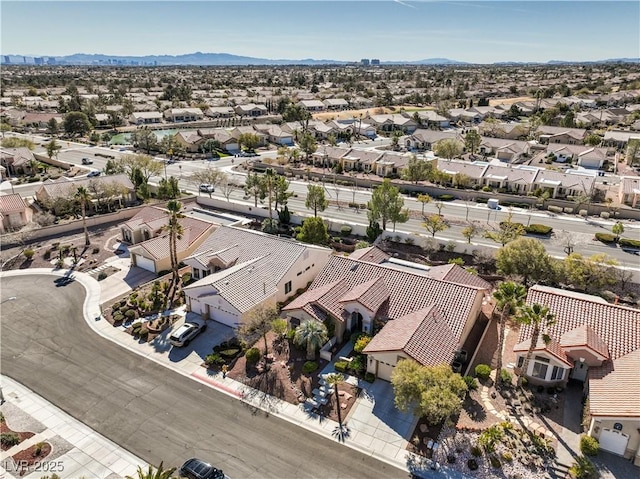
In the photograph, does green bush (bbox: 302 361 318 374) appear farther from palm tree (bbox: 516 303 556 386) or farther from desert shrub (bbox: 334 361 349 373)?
palm tree (bbox: 516 303 556 386)

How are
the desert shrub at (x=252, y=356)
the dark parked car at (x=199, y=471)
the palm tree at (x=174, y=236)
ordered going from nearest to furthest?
the dark parked car at (x=199, y=471), the desert shrub at (x=252, y=356), the palm tree at (x=174, y=236)

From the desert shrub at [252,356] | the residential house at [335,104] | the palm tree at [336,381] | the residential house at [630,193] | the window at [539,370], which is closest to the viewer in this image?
the palm tree at [336,381]

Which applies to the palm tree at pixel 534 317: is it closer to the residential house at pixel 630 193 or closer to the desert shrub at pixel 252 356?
the desert shrub at pixel 252 356

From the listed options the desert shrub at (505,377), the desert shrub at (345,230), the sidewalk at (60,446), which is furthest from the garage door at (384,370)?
the desert shrub at (345,230)

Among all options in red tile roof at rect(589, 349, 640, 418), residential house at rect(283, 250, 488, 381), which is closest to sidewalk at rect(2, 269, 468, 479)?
residential house at rect(283, 250, 488, 381)

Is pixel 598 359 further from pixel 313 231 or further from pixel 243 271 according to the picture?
pixel 313 231

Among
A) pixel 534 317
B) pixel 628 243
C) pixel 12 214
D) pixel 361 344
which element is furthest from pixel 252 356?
pixel 628 243
